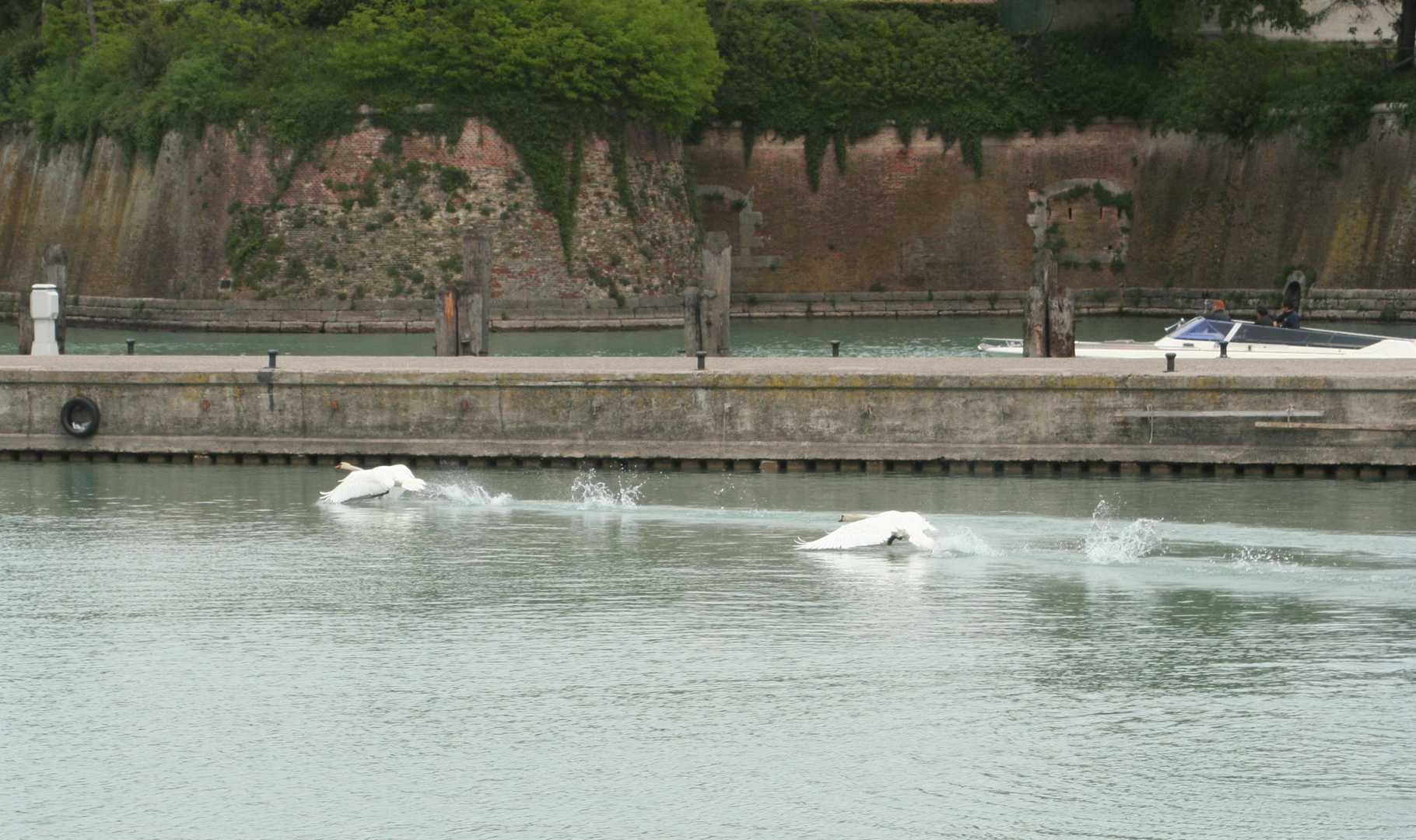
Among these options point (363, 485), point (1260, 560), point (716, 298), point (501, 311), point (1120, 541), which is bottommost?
point (1260, 560)

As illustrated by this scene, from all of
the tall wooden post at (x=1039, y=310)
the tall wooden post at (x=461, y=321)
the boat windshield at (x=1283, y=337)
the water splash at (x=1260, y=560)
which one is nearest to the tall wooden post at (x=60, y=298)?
the tall wooden post at (x=461, y=321)

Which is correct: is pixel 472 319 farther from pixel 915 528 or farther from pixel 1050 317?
pixel 915 528

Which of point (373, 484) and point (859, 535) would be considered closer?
point (859, 535)

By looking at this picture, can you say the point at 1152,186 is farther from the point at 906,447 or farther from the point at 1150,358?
the point at 906,447

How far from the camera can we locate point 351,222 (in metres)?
39.0

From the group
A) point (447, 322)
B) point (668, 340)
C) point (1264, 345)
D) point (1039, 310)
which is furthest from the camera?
point (668, 340)

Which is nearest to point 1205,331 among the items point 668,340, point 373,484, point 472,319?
point 472,319

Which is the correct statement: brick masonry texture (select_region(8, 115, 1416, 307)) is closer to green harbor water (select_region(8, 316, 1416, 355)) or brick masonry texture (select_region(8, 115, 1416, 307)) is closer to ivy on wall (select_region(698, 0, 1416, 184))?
ivy on wall (select_region(698, 0, 1416, 184))

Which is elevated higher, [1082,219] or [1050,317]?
[1082,219]

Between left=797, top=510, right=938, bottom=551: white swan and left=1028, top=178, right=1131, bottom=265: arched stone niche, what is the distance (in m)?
33.0

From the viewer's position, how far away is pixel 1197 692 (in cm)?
1034

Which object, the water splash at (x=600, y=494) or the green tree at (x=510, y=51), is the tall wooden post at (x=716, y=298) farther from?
the green tree at (x=510, y=51)

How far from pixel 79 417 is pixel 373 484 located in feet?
13.3

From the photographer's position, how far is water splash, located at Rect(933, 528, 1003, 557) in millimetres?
13664
